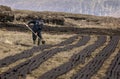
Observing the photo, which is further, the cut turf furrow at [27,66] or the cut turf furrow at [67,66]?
the cut turf furrow at [67,66]

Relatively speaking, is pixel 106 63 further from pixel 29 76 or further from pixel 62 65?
pixel 29 76

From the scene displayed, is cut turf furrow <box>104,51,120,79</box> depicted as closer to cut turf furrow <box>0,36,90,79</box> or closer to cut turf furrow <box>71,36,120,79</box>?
cut turf furrow <box>71,36,120,79</box>

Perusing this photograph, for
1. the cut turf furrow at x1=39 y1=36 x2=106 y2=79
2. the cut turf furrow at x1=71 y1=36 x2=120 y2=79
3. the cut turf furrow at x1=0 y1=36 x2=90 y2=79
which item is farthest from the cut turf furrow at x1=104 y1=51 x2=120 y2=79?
the cut turf furrow at x1=0 y1=36 x2=90 y2=79

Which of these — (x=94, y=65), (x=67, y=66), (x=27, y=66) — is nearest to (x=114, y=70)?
(x=94, y=65)

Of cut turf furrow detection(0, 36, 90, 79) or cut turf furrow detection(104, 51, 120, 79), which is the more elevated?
cut turf furrow detection(0, 36, 90, 79)

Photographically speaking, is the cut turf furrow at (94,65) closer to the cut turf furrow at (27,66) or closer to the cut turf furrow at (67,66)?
the cut turf furrow at (67,66)

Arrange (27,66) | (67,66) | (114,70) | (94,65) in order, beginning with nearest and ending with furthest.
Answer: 1. (114,70)
2. (27,66)
3. (67,66)
4. (94,65)

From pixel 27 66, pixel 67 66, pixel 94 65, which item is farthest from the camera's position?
pixel 94 65

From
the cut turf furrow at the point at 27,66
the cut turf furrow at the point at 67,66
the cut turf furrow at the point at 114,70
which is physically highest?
the cut turf furrow at the point at 27,66

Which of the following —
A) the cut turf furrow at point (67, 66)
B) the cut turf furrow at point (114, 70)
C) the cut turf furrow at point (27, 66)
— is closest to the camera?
the cut turf furrow at point (27, 66)

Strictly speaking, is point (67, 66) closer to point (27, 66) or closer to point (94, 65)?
point (94, 65)

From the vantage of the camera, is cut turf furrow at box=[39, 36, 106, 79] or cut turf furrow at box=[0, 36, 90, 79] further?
cut turf furrow at box=[39, 36, 106, 79]

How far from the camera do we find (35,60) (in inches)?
538

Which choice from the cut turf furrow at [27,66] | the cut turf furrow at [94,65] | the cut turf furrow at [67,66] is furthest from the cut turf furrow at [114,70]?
the cut turf furrow at [27,66]
